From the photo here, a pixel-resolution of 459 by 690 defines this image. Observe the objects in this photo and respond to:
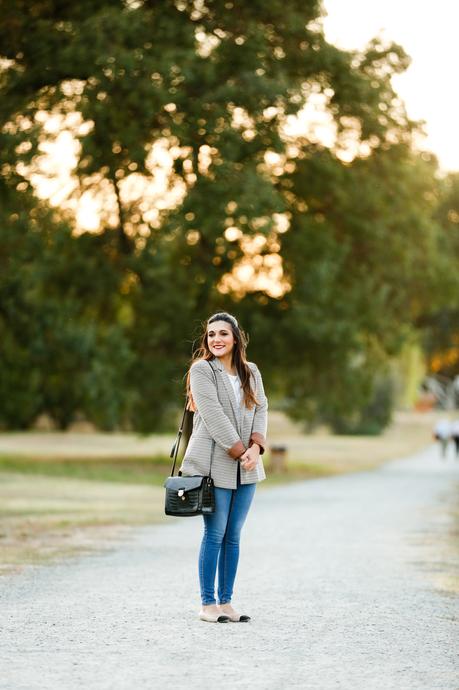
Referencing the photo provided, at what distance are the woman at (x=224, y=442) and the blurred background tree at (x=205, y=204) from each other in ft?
48.9

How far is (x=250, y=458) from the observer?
7.59 m

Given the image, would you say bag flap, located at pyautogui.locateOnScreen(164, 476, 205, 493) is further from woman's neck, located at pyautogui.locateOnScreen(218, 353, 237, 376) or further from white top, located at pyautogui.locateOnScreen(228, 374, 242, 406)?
woman's neck, located at pyautogui.locateOnScreen(218, 353, 237, 376)

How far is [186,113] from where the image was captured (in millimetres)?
25969

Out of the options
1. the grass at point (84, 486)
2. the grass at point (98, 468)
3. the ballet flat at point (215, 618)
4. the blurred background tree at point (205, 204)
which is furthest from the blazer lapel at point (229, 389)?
the grass at point (98, 468)

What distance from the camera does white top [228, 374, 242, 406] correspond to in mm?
7754

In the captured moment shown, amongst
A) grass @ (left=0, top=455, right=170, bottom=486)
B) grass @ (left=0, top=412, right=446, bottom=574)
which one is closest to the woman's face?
grass @ (left=0, top=412, right=446, bottom=574)

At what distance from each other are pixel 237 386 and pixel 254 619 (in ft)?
4.80

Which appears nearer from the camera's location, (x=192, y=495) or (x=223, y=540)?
(x=192, y=495)

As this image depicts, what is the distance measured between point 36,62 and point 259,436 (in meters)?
17.9

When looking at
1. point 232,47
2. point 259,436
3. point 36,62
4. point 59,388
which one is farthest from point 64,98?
point 59,388

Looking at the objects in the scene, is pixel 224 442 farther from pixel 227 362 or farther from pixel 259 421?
pixel 227 362

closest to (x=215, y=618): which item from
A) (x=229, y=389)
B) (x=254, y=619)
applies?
(x=254, y=619)

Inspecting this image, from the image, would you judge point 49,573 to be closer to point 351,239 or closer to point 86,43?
point 86,43

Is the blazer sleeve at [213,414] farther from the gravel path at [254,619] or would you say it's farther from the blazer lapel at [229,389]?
the gravel path at [254,619]
